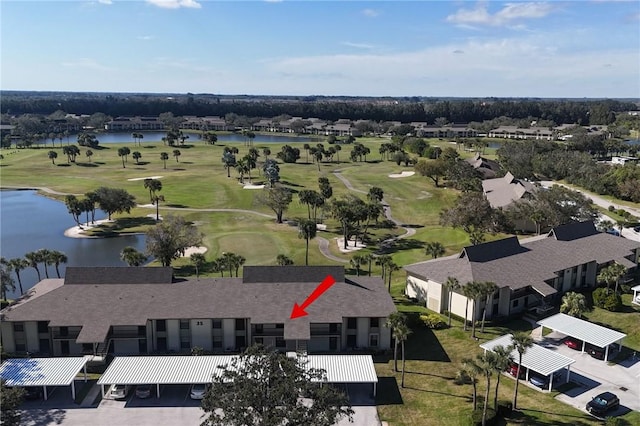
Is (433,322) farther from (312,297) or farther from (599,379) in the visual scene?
(599,379)

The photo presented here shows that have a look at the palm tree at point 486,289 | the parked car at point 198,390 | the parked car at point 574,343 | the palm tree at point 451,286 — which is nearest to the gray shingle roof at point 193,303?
the palm tree at point 451,286

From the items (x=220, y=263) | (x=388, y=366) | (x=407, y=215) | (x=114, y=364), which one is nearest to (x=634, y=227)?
(x=407, y=215)

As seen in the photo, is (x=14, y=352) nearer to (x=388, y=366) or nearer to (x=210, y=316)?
(x=210, y=316)

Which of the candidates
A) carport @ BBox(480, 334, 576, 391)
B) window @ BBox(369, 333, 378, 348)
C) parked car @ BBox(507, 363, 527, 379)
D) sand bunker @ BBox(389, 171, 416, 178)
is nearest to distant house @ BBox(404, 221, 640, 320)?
carport @ BBox(480, 334, 576, 391)

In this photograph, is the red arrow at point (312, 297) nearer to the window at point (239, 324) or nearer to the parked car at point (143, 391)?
the window at point (239, 324)

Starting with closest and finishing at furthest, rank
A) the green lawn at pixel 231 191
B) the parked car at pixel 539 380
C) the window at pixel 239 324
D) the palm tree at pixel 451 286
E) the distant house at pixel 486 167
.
Answer: the parked car at pixel 539 380 → the window at pixel 239 324 → the palm tree at pixel 451 286 → the green lawn at pixel 231 191 → the distant house at pixel 486 167

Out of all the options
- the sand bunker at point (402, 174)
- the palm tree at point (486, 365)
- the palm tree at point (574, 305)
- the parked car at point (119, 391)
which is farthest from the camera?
the sand bunker at point (402, 174)

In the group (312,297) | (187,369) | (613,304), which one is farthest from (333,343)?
(613,304)
